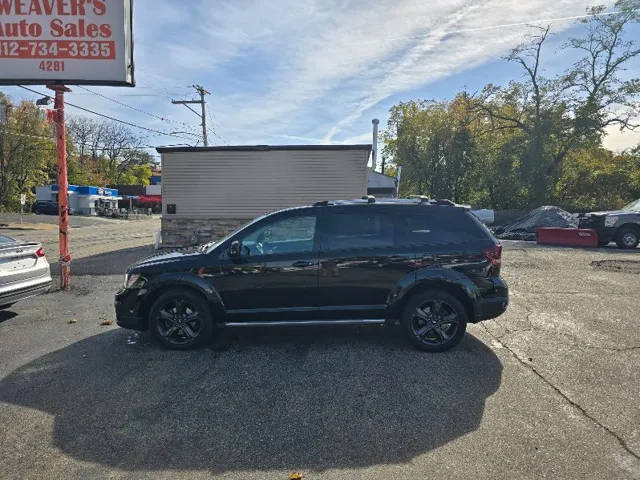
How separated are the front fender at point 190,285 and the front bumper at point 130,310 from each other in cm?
16

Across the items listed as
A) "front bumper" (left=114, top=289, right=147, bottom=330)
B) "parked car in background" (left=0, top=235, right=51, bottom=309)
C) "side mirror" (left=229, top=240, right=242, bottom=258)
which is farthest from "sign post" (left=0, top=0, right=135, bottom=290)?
"side mirror" (left=229, top=240, right=242, bottom=258)

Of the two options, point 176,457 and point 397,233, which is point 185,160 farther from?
point 176,457

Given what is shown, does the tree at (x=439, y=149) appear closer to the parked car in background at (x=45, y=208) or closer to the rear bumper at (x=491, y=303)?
the rear bumper at (x=491, y=303)

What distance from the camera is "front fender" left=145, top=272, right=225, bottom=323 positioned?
4734mm

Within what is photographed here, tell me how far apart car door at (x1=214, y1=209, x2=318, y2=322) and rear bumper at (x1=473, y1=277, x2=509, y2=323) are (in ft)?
6.37

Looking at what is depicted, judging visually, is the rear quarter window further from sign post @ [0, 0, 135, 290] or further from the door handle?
sign post @ [0, 0, 135, 290]

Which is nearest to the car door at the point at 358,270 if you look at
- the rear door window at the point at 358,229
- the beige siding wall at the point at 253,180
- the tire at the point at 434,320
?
the rear door window at the point at 358,229

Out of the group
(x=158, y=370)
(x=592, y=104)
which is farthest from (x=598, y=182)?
(x=158, y=370)

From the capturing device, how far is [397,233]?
191 inches

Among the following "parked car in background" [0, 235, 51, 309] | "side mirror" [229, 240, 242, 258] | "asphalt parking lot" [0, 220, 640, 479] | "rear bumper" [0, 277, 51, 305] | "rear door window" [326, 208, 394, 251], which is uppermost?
"rear door window" [326, 208, 394, 251]

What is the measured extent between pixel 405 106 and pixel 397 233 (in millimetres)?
36576

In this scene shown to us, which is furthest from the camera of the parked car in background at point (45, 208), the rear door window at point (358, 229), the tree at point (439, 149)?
the parked car in background at point (45, 208)

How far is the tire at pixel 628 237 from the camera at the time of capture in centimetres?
1433

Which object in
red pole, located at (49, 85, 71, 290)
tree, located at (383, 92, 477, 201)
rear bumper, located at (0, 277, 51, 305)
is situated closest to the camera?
rear bumper, located at (0, 277, 51, 305)
